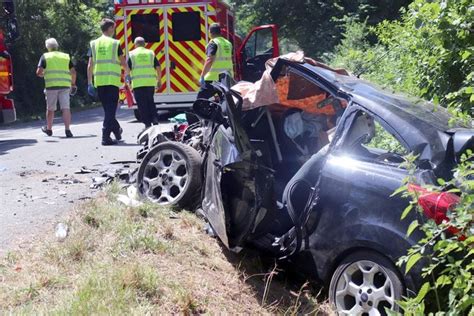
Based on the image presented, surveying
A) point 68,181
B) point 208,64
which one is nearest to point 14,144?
point 208,64

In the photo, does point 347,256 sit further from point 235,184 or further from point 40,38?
point 40,38

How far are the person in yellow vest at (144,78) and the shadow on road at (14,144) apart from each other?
2039mm

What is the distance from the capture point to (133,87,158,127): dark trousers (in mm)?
11406

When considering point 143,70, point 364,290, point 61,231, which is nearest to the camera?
point 364,290

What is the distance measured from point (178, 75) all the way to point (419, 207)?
12603 millimetres

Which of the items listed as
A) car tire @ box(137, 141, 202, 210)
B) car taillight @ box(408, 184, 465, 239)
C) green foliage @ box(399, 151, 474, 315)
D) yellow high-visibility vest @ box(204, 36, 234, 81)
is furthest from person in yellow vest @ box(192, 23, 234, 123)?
green foliage @ box(399, 151, 474, 315)

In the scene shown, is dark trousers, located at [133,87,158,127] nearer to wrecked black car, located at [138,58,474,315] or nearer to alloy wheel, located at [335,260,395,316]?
wrecked black car, located at [138,58,474,315]

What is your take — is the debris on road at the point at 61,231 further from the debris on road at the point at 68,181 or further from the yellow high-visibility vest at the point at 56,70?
the yellow high-visibility vest at the point at 56,70

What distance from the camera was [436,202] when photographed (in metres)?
3.59

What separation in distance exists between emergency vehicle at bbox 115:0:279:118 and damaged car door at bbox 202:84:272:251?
32.8ft

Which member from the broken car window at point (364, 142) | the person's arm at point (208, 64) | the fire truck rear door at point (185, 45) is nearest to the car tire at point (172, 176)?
the broken car window at point (364, 142)

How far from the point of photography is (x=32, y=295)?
4.06 m

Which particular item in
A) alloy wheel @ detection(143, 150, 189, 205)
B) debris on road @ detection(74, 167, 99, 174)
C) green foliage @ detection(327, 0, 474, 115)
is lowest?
debris on road @ detection(74, 167, 99, 174)

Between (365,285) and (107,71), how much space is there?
7.65 m
